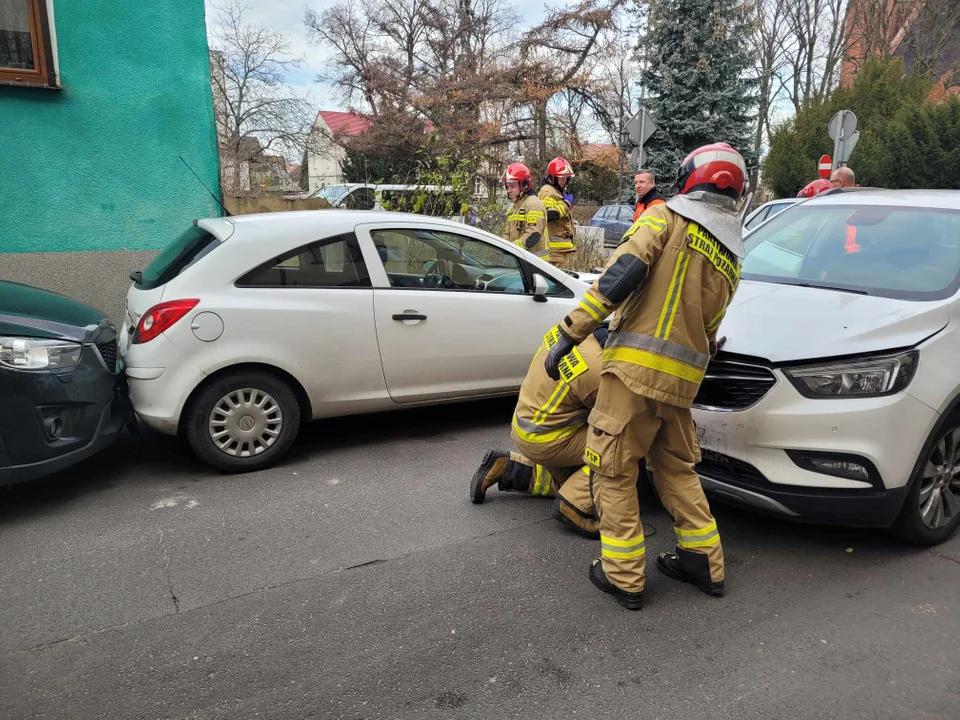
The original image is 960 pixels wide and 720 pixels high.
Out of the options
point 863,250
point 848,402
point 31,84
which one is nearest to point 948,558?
point 848,402

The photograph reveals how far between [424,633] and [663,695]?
92cm

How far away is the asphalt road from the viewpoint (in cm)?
244

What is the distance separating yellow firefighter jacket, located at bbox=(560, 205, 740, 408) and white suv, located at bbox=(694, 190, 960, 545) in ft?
1.63

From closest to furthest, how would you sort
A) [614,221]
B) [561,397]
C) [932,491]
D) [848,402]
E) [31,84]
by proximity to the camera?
[848,402]
[932,491]
[561,397]
[31,84]
[614,221]

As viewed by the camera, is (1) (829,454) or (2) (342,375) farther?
(2) (342,375)

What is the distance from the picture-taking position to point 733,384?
3.29 metres

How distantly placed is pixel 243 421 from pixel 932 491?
12.3 ft

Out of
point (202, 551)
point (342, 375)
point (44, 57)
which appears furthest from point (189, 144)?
point (202, 551)

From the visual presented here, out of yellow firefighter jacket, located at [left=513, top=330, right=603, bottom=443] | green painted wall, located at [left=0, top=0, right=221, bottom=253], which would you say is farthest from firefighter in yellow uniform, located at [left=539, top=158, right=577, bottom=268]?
yellow firefighter jacket, located at [left=513, top=330, right=603, bottom=443]

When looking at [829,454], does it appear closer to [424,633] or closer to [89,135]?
[424,633]

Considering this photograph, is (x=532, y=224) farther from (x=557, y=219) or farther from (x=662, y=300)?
(x=662, y=300)

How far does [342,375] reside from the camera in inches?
180

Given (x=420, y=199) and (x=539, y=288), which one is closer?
(x=539, y=288)

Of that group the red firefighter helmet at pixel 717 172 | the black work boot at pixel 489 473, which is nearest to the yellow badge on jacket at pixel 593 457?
the black work boot at pixel 489 473
